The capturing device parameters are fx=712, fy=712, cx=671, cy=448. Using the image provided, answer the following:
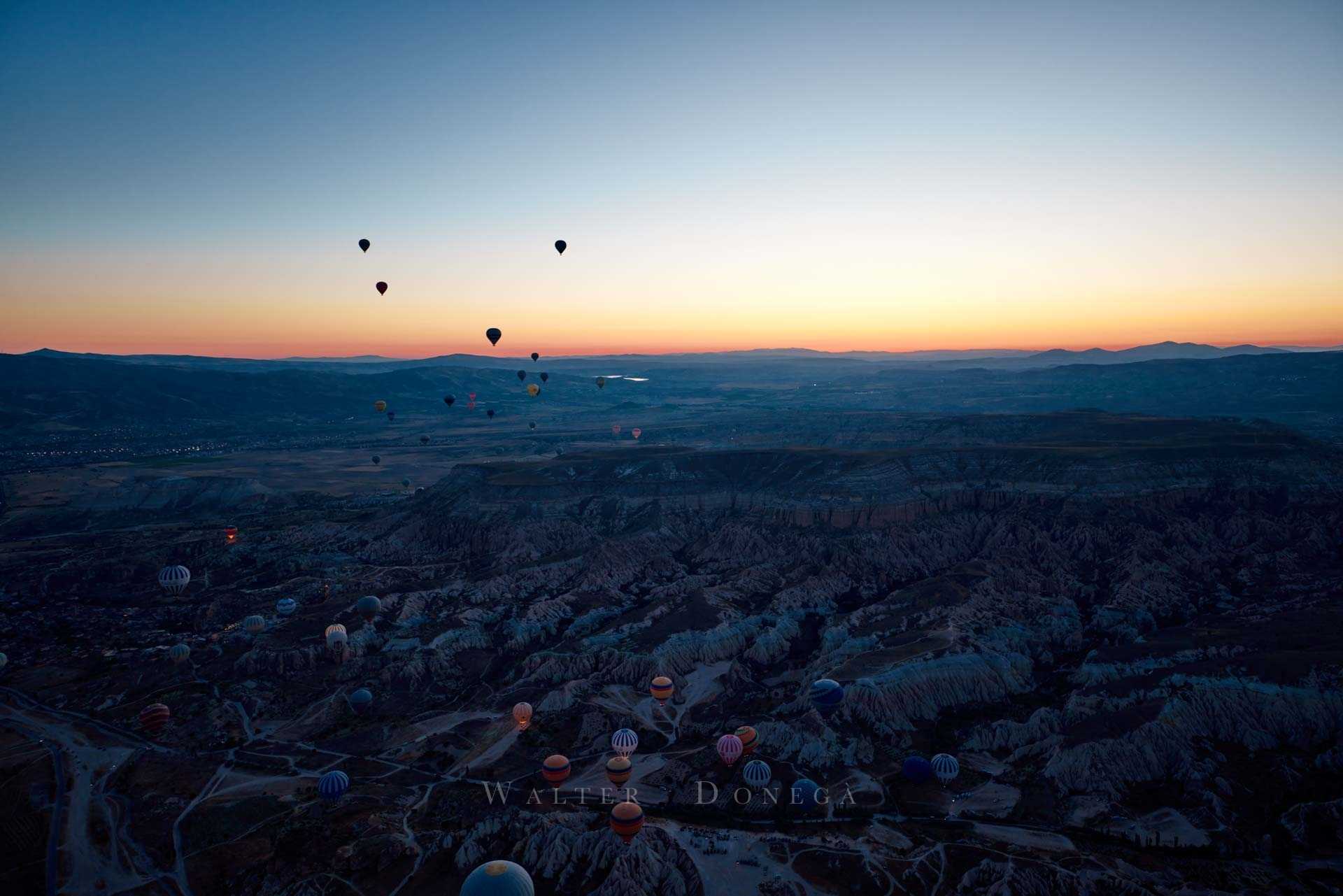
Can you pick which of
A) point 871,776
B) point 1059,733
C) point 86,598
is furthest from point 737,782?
point 86,598

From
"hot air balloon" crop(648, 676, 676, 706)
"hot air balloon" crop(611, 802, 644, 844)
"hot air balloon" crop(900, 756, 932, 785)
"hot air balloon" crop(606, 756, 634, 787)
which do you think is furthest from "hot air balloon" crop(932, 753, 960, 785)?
"hot air balloon" crop(648, 676, 676, 706)

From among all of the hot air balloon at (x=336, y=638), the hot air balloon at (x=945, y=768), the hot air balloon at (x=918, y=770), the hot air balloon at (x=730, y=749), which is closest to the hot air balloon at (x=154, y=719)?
the hot air balloon at (x=336, y=638)

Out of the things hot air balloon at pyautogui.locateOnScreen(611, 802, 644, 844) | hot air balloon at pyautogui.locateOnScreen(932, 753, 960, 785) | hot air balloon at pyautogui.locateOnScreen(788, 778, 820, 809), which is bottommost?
hot air balloon at pyautogui.locateOnScreen(788, 778, 820, 809)

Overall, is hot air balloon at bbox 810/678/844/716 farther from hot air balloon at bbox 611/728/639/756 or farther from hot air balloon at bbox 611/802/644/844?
hot air balloon at bbox 611/802/644/844

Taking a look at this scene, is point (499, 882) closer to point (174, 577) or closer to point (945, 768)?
point (945, 768)

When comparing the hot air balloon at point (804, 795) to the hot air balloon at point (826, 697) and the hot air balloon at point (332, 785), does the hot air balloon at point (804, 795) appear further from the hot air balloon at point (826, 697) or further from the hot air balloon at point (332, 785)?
the hot air balloon at point (332, 785)

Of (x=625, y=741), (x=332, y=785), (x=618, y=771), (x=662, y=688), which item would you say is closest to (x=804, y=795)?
(x=618, y=771)
